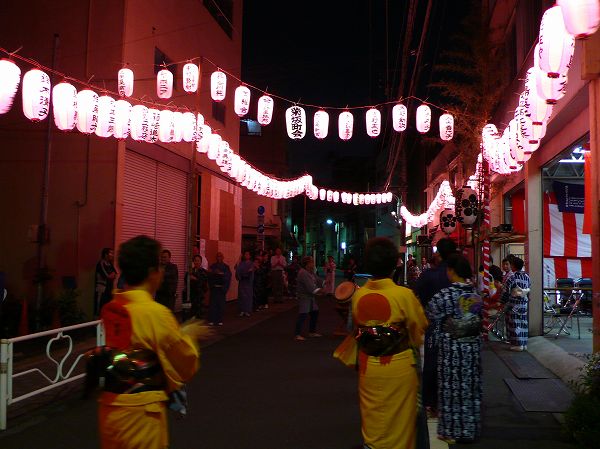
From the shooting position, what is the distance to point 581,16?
21.8 ft

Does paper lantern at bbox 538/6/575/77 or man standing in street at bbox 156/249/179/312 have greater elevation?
paper lantern at bbox 538/6/575/77

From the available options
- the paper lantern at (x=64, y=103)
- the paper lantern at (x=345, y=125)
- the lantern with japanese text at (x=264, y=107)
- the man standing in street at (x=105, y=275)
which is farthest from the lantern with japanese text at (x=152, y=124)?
the paper lantern at (x=345, y=125)

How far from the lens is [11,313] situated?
42.9ft

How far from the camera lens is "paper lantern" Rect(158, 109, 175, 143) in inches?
582

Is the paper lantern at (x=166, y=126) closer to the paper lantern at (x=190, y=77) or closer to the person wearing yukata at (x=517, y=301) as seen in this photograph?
the paper lantern at (x=190, y=77)

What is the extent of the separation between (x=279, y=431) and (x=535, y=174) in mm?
9784

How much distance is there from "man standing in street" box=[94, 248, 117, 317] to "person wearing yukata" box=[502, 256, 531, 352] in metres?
8.54

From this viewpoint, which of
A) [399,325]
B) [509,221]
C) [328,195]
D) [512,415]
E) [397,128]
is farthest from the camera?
[328,195]

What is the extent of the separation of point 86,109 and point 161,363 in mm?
10464

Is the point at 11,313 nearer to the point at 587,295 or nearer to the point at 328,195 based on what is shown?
the point at 587,295

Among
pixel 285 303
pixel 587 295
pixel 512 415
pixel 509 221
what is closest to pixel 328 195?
pixel 285 303

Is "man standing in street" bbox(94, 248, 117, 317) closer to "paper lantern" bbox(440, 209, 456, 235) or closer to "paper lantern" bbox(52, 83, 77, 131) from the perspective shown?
"paper lantern" bbox(52, 83, 77, 131)

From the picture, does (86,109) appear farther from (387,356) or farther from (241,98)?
(387,356)

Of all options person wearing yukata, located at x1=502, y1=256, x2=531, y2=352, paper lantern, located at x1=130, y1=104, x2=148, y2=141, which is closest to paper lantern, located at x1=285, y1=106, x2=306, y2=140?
paper lantern, located at x1=130, y1=104, x2=148, y2=141
